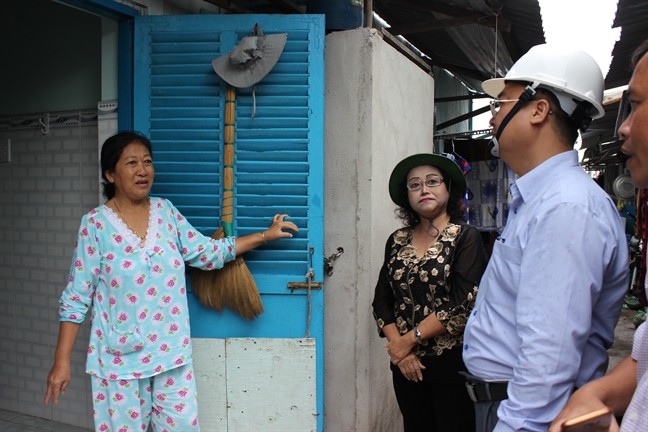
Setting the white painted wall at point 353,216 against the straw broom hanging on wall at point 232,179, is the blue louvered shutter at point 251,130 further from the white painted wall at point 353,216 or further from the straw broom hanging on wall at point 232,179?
the white painted wall at point 353,216

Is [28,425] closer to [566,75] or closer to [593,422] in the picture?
[593,422]

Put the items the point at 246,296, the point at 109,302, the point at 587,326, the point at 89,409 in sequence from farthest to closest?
the point at 89,409, the point at 246,296, the point at 109,302, the point at 587,326

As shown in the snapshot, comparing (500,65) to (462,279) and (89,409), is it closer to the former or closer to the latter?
(462,279)

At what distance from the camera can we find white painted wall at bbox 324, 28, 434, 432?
2.95m

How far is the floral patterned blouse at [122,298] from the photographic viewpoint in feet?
7.21

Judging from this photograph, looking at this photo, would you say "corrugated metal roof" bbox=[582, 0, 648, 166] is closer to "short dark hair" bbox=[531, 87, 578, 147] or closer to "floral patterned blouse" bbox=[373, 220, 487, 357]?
"short dark hair" bbox=[531, 87, 578, 147]

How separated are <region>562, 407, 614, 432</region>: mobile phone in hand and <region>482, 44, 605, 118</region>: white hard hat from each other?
0.82 metres

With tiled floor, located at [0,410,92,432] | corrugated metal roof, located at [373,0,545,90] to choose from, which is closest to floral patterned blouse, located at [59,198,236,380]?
tiled floor, located at [0,410,92,432]

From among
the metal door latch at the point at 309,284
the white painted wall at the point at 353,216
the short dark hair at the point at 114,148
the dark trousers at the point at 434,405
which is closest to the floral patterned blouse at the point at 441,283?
the dark trousers at the point at 434,405

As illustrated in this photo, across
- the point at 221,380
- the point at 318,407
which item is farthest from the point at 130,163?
the point at 318,407

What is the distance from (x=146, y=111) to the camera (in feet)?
8.72

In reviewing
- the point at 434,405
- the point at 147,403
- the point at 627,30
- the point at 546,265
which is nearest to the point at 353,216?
the point at 434,405

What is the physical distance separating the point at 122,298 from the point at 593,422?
186 cm

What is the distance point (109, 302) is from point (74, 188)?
1.39 meters
